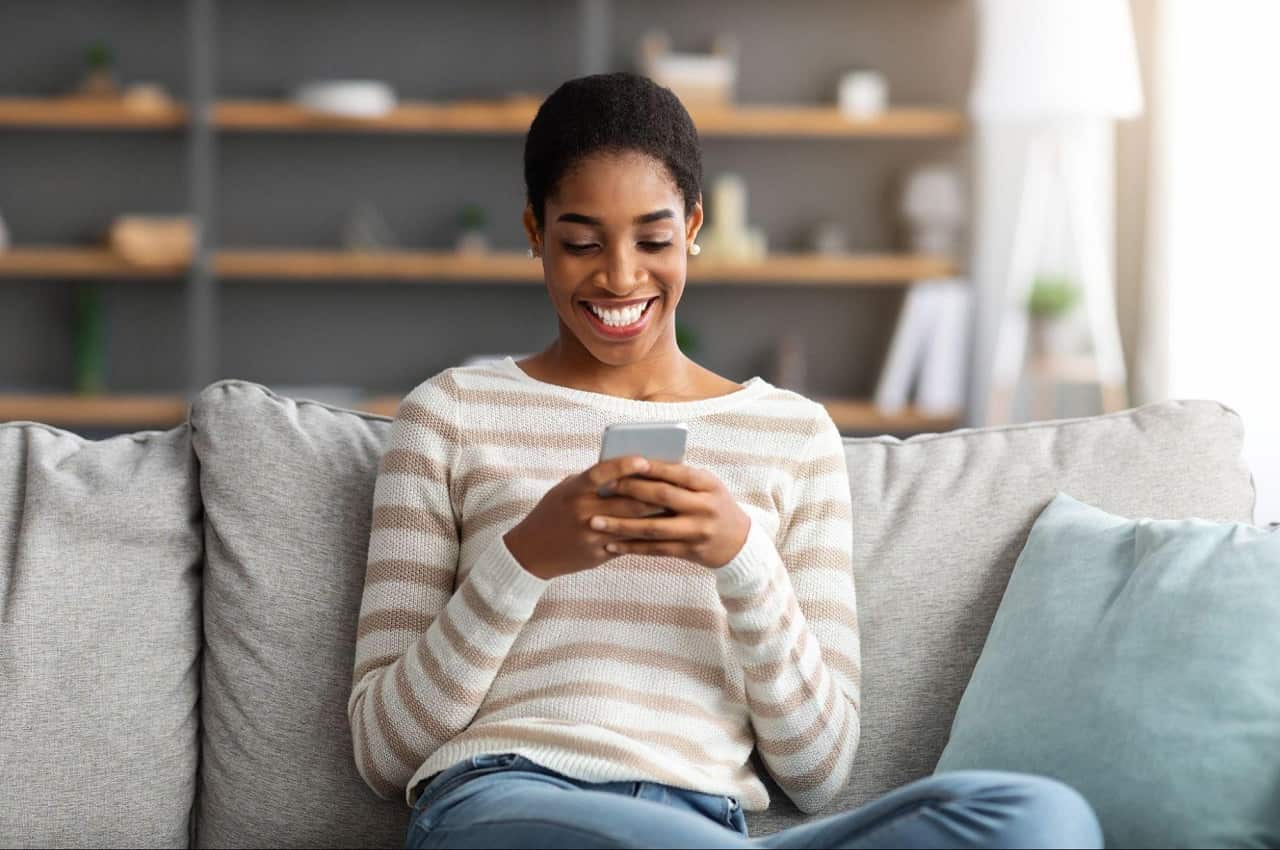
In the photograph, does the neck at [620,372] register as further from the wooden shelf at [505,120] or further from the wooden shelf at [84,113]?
the wooden shelf at [84,113]

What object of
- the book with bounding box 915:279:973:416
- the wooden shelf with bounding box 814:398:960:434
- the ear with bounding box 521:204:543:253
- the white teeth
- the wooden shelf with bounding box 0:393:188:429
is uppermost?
the ear with bounding box 521:204:543:253

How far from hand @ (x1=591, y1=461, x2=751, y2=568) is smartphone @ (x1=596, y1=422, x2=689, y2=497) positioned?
1 centimetres

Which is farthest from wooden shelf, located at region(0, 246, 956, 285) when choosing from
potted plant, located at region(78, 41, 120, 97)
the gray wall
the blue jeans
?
the blue jeans

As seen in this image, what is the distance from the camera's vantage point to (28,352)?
4828 millimetres

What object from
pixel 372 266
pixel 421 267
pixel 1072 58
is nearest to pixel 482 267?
pixel 421 267

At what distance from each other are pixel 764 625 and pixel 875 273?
329 cm

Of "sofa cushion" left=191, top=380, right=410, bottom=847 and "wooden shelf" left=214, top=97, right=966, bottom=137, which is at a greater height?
"wooden shelf" left=214, top=97, right=966, bottom=137

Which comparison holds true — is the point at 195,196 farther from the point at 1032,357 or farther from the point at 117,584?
the point at 117,584

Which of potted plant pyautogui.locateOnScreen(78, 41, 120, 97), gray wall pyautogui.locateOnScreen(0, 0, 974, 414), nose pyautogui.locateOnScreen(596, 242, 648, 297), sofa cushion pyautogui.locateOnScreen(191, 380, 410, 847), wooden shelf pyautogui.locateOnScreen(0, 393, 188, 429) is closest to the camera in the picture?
nose pyautogui.locateOnScreen(596, 242, 648, 297)

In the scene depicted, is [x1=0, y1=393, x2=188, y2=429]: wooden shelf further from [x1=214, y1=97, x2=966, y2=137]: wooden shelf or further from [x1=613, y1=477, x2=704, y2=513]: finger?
[x1=613, y1=477, x2=704, y2=513]: finger

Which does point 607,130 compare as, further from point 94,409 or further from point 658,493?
point 94,409

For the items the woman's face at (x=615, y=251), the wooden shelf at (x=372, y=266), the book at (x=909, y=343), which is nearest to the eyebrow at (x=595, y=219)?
the woman's face at (x=615, y=251)

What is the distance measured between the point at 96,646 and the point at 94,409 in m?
3.17

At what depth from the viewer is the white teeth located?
1506 millimetres
